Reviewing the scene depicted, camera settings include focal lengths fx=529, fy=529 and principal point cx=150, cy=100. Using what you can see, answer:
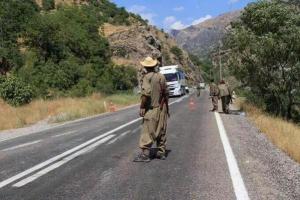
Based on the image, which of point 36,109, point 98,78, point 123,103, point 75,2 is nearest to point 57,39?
point 98,78

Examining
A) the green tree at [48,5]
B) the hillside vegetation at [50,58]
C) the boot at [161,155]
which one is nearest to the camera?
the boot at [161,155]

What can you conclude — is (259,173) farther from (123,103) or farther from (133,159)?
(123,103)

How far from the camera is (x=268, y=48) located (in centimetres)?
2539

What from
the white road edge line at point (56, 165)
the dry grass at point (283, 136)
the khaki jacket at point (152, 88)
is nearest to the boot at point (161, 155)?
the khaki jacket at point (152, 88)

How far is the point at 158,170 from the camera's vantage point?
923 cm

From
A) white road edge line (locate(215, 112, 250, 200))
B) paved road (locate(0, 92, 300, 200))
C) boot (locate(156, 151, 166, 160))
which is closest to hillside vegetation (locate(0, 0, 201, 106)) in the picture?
paved road (locate(0, 92, 300, 200))

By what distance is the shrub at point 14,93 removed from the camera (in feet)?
117

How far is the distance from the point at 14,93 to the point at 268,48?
18.5 metres

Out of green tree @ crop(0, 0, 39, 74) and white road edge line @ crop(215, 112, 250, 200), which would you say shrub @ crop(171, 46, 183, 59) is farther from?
white road edge line @ crop(215, 112, 250, 200)

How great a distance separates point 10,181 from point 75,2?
88935 millimetres

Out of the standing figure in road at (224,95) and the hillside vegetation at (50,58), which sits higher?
the hillside vegetation at (50,58)

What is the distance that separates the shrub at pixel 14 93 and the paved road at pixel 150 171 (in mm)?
21636

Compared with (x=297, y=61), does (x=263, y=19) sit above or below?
above

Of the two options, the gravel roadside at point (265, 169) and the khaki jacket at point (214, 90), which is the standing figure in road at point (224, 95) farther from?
the gravel roadside at point (265, 169)
